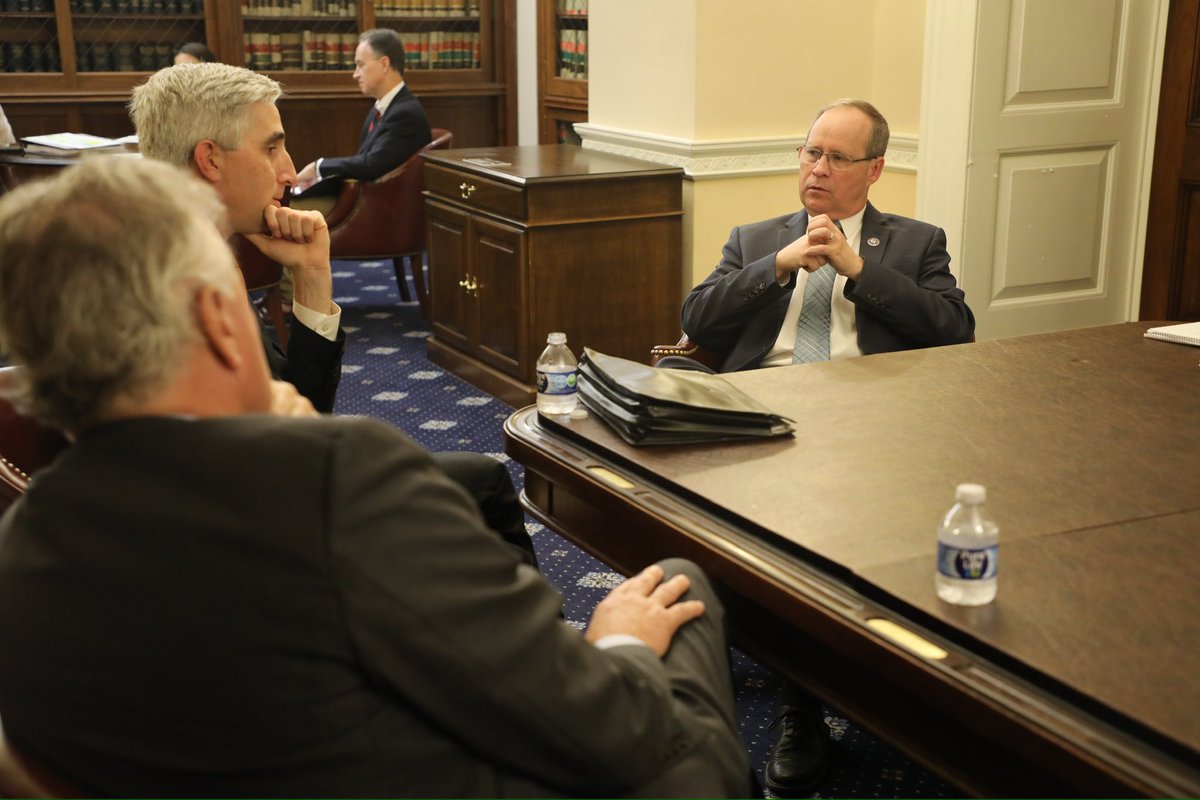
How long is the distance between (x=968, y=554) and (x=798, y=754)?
1093mm

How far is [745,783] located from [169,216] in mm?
864

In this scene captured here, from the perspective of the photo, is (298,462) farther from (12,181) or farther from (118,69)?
(118,69)

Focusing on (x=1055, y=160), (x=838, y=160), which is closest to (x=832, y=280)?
(x=838, y=160)

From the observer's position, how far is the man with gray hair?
8.23ft

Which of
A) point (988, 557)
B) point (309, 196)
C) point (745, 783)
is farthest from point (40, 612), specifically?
point (309, 196)

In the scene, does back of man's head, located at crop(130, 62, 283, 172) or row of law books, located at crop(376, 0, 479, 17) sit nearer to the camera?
back of man's head, located at crop(130, 62, 283, 172)

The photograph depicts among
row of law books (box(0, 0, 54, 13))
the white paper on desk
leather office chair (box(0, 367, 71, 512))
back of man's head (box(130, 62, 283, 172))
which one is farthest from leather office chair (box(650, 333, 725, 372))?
row of law books (box(0, 0, 54, 13))

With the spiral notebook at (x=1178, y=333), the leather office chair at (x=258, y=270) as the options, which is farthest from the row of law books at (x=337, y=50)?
the spiral notebook at (x=1178, y=333)

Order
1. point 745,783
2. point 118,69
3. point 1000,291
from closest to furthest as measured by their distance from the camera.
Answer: point 745,783 < point 1000,291 < point 118,69

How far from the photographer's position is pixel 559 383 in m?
2.31

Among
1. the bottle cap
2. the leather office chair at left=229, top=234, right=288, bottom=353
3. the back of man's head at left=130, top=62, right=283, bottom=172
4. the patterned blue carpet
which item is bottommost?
the patterned blue carpet

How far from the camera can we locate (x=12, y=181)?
18.5 ft

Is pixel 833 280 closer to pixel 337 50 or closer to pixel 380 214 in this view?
pixel 380 214

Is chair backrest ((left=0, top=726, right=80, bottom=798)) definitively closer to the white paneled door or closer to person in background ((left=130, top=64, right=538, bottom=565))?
person in background ((left=130, top=64, right=538, bottom=565))
